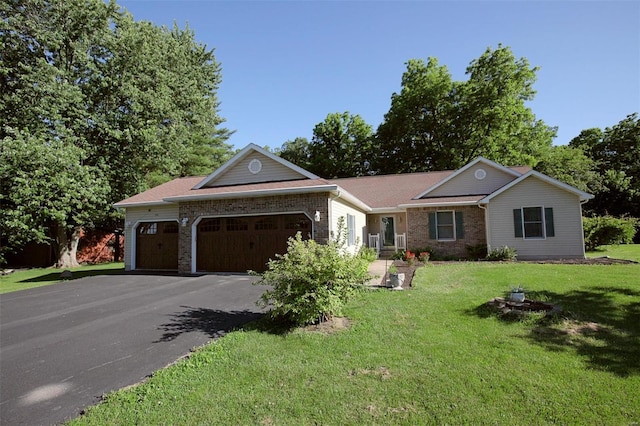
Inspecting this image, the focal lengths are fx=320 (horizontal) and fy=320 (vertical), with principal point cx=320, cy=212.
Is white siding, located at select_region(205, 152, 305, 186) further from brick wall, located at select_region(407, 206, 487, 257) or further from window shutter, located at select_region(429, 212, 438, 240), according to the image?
window shutter, located at select_region(429, 212, 438, 240)

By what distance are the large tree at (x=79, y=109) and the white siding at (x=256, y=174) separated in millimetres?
8727

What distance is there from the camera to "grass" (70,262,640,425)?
3.48 metres

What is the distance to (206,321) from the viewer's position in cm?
680

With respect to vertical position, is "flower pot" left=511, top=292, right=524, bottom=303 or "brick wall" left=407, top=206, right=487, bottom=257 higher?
"brick wall" left=407, top=206, right=487, bottom=257

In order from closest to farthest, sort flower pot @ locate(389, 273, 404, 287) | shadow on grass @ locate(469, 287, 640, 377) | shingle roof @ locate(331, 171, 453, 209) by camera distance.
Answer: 1. shadow on grass @ locate(469, 287, 640, 377)
2. flower pot @ locate(389, 273, 404, 287)
3. shingle roof @ locate(331, 171, 453, 209)

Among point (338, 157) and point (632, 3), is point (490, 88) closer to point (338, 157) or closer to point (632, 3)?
point (338, 157)

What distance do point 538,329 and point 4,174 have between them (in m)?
20.7

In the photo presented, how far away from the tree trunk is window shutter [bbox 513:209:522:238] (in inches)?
974

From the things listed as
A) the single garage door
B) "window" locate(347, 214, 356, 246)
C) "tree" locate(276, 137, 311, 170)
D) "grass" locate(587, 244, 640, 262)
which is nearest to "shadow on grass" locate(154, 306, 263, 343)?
the single garage door

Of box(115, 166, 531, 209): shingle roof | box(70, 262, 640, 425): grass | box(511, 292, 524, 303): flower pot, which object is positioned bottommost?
box(70, 262, 640, 425): grass

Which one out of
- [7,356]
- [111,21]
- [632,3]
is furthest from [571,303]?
[111,21]

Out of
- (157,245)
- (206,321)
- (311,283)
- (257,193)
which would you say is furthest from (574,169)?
(157,245)

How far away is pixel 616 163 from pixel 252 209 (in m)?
37.7

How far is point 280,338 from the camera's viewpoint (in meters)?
5.70
